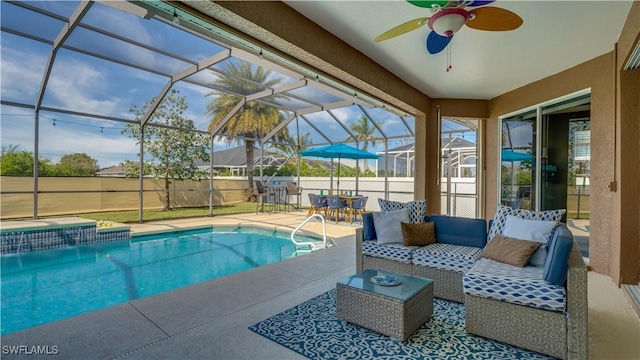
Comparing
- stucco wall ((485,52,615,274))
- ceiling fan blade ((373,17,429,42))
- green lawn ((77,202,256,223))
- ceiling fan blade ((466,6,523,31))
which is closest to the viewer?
ceiling fan blade ((466,6,523,31))

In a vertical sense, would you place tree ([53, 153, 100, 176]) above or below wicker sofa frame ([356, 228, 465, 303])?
above

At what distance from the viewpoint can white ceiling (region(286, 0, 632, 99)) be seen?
10.4ft

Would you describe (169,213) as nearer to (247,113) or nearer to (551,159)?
(247,113)

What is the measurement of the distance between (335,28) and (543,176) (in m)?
4.44

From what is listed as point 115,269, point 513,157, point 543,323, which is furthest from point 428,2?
point 115,269

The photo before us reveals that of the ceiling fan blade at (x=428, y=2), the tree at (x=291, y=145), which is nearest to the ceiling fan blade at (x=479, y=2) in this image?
the ceiling fan blade at (x=428, y=2)

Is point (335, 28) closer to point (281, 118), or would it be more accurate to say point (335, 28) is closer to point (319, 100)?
point (319, 100)

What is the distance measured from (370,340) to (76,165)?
8.68 m

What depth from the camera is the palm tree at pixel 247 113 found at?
816 centimetres

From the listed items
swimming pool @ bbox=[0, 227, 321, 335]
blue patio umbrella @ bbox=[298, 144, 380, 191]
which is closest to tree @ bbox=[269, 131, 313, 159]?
blue patio umbrella @ bbox=[298, 144, 380, 191]

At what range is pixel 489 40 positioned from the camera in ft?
12.5

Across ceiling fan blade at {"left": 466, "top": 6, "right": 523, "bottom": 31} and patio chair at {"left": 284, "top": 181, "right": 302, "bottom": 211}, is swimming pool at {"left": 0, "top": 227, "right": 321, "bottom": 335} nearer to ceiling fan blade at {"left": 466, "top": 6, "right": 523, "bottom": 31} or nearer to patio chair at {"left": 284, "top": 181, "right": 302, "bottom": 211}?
patio chair at {"left": 284, "top": 181, "right": 302, "bottom": 211}

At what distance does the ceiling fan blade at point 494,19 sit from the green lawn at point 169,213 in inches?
345

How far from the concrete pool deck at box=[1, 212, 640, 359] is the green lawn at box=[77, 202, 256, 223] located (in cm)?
617
